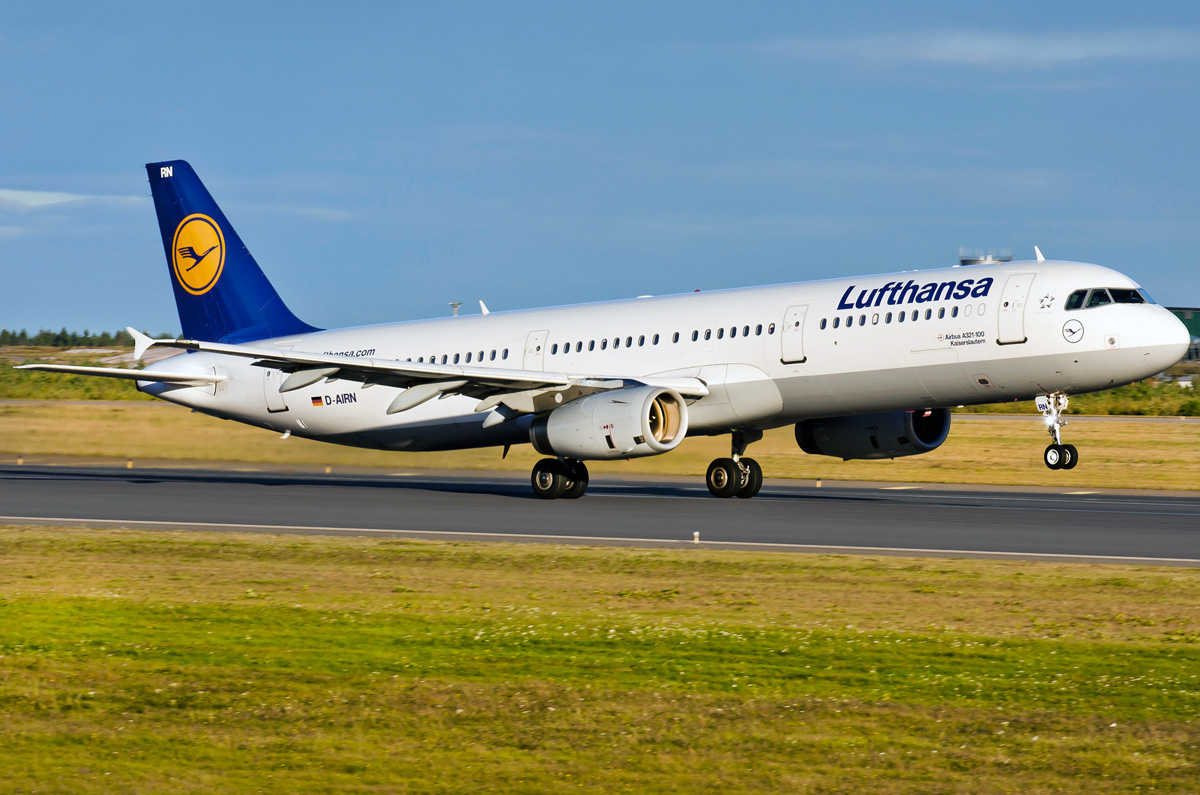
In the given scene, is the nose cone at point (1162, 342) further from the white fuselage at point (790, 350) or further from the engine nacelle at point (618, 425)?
the engine nacelle at point (618, 425)

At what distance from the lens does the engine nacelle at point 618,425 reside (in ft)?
79.4

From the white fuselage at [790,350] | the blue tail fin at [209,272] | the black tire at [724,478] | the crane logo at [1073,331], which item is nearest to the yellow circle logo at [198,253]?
the blue tail fin at [209,272]

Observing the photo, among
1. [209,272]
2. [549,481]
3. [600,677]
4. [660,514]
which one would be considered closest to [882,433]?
[660,514]

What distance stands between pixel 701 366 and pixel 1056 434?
6.88 meters

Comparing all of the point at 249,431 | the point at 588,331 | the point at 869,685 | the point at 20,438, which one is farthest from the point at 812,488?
the point at 20,438

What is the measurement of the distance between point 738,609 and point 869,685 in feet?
11.6

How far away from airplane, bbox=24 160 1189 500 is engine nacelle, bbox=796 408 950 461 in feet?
0.14

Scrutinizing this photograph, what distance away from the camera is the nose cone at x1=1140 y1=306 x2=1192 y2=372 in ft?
73.9

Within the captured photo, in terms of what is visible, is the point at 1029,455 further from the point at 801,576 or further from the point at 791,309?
the point at 801,576

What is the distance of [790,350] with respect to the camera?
82.5 ft

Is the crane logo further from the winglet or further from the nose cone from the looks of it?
the winglet

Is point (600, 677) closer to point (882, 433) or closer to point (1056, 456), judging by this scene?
point (1056, 456)

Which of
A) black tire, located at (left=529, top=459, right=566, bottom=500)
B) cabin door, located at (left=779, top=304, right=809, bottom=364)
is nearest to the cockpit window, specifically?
cabin door, located at (left=779, top=304, right=809, bottom=364)

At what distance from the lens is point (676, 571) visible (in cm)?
1612
